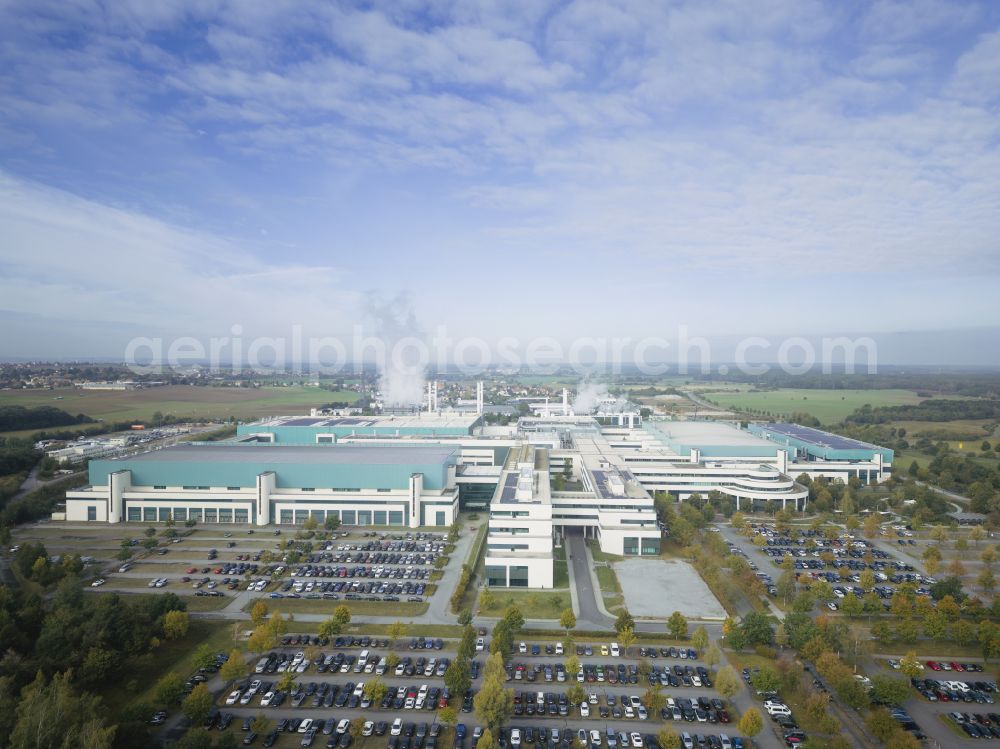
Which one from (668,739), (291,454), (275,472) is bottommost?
(668,739)

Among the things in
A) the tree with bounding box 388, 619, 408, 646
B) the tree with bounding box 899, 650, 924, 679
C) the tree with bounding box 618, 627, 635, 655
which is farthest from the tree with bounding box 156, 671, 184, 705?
the tree with bounding box 899, 650, 924, 679

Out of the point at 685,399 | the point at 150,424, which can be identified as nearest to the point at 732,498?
the point at 150,424

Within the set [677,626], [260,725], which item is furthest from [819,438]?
[260,725]

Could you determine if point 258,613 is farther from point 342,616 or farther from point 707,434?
point 707,434

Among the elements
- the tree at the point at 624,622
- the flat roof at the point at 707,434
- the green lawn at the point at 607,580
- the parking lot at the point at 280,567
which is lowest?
the green lawn at the point at 607,580

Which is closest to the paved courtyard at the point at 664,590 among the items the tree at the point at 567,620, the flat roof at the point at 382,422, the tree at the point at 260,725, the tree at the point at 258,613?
the tree at the point at 567,620

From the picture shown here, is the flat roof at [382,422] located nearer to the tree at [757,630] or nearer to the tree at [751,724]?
the tree at [757,630]

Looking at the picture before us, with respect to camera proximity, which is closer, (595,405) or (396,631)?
(396,631)
